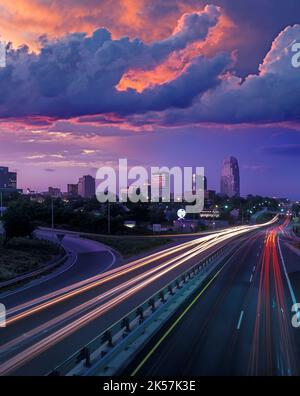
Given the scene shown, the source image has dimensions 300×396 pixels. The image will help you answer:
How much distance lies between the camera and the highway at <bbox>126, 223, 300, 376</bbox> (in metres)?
14.0

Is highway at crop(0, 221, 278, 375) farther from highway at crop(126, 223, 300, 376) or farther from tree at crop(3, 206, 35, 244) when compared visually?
tree at crop(3, 206, 35, 244)

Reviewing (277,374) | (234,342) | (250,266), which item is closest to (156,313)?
(234,342)

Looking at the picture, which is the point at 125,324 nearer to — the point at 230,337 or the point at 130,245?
the point at 230,337

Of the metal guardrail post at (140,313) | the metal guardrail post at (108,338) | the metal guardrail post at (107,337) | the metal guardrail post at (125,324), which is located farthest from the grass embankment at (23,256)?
the metal guardrail post at (108,338)

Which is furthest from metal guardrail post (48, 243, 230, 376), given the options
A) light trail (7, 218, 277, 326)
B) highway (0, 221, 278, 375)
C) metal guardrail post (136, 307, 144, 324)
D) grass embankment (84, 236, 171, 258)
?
grass embankment (84, 236, 171, 258)

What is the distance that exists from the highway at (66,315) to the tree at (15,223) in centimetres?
2418

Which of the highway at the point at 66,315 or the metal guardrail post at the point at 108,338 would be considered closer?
the metal guardrail post at the point at 108,338

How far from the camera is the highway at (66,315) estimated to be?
622 inches

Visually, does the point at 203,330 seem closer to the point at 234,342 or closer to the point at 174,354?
the point at 234,342

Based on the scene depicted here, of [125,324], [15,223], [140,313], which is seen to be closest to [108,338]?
[125,324]

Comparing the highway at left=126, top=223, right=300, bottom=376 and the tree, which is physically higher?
the tree

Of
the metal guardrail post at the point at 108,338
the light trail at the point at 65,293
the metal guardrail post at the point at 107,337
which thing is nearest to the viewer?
the metal guardrail post at the point at 107,337

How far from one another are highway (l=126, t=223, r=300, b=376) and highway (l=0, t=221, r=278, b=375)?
126 inches

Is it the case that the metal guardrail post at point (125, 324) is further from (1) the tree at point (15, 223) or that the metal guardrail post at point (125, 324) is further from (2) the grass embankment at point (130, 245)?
(1) the tree at point (15, 223)
